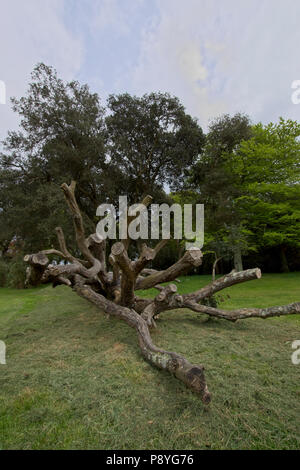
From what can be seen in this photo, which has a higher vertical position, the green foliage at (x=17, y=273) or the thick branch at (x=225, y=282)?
the thick branch at (x=225, y=282)

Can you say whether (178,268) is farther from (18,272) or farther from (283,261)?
(283,261)

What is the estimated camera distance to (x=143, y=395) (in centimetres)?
196

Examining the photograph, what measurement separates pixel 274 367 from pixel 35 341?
314cm

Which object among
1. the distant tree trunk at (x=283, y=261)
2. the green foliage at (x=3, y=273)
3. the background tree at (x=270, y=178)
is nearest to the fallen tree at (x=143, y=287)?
the background tree at (x=270, y=178)

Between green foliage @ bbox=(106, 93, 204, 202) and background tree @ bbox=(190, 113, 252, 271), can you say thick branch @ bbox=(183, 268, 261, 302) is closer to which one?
background tree @ bbox=(190, 113, 252, 271)

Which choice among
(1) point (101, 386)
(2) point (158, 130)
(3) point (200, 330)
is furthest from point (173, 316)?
(2) point (158, 130)

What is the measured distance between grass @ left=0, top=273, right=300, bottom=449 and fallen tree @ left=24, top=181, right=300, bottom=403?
171 mm

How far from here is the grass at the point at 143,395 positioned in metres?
1.54

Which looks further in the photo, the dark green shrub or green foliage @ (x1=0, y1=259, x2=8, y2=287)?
green foliage @ (x1=0, y1=259, x2=8, y2=287)

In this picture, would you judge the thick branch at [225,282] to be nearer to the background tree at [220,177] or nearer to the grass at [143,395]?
the grass at [143,395]

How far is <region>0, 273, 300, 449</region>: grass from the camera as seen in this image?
5.06 ft

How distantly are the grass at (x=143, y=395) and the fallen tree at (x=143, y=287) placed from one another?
171 millimetres

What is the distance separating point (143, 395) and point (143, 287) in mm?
2362

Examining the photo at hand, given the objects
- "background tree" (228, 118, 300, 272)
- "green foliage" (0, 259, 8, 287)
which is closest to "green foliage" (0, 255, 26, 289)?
"green foliage" (0, 259, 8, 287)
